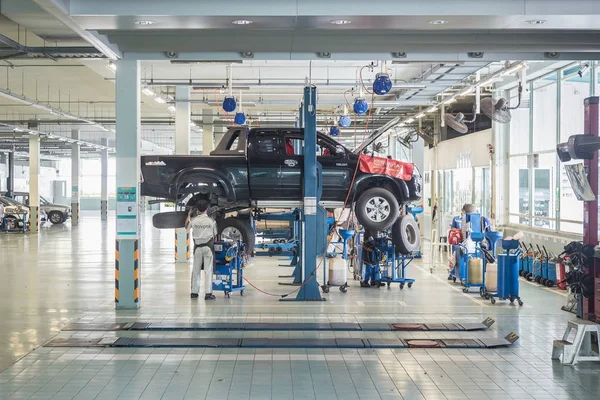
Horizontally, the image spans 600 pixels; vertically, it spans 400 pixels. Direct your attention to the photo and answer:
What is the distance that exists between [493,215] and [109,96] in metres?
11.7

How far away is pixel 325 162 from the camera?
10.1 m

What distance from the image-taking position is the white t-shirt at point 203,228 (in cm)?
941

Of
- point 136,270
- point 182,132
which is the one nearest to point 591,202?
point 136,270

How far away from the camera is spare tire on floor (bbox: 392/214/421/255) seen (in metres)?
10.6

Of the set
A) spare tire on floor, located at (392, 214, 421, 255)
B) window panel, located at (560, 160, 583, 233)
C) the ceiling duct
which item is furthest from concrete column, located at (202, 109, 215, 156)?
window panel, located at (560, 160, 583, 233)

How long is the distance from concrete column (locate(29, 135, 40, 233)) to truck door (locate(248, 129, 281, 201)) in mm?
16597

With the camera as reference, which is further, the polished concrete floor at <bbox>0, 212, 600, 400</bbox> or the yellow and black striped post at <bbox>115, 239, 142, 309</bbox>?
the yellow and black striped post at <bbox>115, 239, 142, 309</bbox>

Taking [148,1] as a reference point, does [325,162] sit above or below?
below

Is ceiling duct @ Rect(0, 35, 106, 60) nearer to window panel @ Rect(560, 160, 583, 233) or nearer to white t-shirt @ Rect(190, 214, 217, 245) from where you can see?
white t-shirt @ Rect(190, 214, 217, 245)

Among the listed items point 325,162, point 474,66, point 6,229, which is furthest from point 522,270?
point 6,229

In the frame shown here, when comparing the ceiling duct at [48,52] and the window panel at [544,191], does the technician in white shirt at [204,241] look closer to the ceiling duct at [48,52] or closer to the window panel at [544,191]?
the ceiling duct at [48,52]

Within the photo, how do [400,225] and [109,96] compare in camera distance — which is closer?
[400,225]

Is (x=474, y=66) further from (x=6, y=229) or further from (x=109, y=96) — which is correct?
(x=6, y=229)

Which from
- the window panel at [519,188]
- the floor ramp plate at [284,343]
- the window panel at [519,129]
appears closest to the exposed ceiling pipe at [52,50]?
the floor ramp plate at [284,343]
